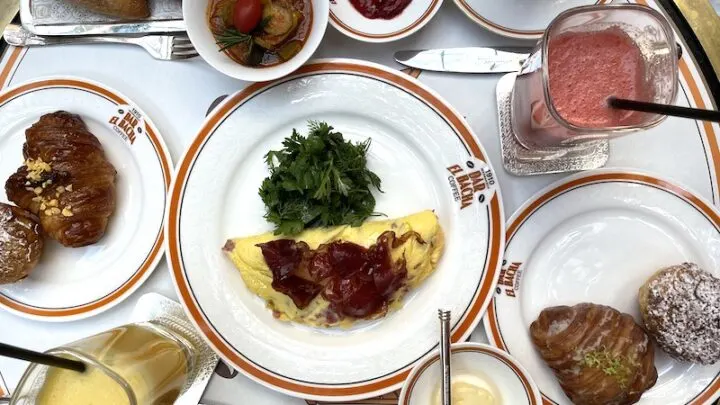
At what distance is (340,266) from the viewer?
1771 millimetres

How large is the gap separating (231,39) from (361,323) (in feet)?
3.27

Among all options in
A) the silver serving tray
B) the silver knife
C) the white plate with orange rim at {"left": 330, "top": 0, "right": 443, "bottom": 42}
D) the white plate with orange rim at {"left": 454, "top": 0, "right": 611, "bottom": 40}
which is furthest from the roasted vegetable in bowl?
the white plate with orange rim at {"left": 454, "top": 0, "right": 611, "bottom": 40}

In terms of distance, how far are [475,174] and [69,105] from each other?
1.37 meters

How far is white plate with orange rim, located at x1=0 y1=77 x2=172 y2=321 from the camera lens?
1.90m

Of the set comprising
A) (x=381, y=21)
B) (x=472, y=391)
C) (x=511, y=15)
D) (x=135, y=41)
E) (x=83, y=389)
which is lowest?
(x=83, y=389)

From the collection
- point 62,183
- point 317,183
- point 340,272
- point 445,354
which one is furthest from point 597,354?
point 62,183

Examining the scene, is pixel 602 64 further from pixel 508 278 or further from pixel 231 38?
pixel 231 38

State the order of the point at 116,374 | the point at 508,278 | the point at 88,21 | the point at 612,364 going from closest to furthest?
the point at 116,374 → the point at 612,364 → the point at 508,278 → the point at 88,21

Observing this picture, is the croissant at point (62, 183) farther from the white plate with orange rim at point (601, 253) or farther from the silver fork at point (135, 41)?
the white plate with orange rim at point (601, 253)

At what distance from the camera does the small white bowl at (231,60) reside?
1.76 meters

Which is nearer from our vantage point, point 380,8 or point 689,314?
point 689,314

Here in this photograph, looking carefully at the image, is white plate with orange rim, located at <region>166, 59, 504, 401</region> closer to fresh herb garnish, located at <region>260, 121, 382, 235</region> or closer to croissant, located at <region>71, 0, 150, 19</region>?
Answer: fresh herb garnish, located at <region>260, 121, 382, 235</region>

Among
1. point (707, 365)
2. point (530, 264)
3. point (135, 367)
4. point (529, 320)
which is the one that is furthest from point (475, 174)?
point (135, 367)

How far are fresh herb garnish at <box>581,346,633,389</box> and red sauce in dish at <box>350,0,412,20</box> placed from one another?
123cm
